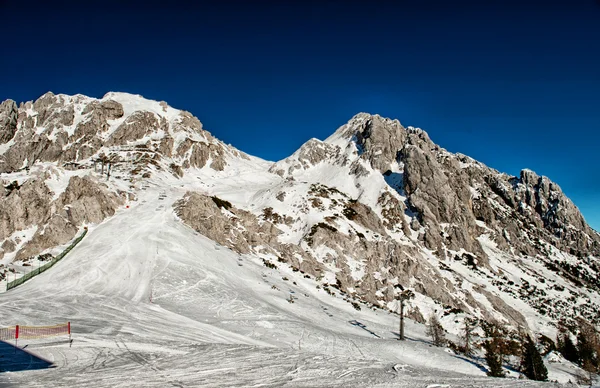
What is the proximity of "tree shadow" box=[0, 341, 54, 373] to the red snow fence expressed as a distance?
3.85 feet

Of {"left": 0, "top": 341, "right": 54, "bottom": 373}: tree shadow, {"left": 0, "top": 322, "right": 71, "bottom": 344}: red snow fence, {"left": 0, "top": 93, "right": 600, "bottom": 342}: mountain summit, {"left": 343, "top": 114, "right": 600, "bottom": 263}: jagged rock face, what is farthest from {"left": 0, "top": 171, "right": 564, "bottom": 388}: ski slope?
{"left": 343, "top": 114, "right": 600, "bottom": 263}: jagged rock face

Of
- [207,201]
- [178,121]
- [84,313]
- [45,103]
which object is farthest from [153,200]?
[45,103]

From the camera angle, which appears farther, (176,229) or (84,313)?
(176,229)

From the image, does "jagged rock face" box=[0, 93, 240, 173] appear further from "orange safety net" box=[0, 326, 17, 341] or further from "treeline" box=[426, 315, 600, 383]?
"treeline" box=[426, 315, 600, 383]

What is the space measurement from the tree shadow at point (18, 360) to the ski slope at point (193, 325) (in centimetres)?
29

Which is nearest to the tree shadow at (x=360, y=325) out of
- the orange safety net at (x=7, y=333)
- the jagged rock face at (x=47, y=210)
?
the orange safety net at (x=7, y=333)

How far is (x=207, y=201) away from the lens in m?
68.8

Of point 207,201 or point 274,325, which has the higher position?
point 207,201

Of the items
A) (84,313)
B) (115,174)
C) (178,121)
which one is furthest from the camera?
(178,121)

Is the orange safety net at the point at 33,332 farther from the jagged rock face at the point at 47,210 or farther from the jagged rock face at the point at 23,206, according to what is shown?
the jagged rock face at the point at 23,206

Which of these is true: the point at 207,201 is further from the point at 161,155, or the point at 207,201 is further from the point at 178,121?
the point at 178,121

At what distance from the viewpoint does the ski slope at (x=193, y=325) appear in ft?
42.0

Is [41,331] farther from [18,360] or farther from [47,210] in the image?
[47,210]

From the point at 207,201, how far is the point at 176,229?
15.5 metres
